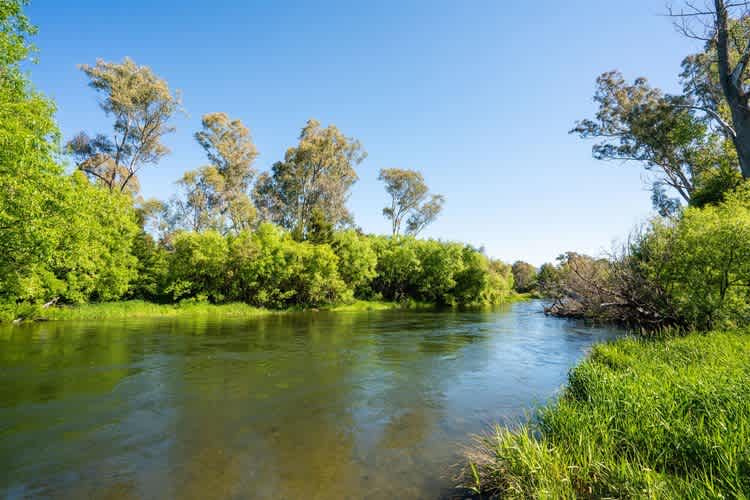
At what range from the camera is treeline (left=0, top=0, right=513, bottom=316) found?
15.3 metres

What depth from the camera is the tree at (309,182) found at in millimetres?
48062

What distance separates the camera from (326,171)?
161 feet

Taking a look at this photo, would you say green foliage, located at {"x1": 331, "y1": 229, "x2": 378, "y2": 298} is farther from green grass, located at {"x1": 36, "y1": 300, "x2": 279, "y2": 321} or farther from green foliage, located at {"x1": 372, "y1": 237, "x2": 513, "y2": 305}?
green grass, located at {"x1": 36, "y1": 300, "x2": 279, "y2": 321}

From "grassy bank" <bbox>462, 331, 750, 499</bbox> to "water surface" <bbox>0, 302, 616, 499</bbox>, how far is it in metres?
1.24

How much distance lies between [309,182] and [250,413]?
142ft

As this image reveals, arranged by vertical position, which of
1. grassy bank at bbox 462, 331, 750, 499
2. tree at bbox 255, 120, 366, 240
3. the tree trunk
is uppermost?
tree at bbox 255, 120, 366, 240

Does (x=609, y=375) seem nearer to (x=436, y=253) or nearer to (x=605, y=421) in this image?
(x=605, y=421)

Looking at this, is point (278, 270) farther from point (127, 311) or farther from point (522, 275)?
point (522, 275)

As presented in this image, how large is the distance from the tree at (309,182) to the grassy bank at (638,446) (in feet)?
141

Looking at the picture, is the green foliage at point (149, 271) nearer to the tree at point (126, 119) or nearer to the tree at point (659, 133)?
the tree at point (126, 119)

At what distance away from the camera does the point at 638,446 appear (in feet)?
15.5

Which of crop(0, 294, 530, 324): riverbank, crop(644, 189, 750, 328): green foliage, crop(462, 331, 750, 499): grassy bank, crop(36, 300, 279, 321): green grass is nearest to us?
crop(462, 331, 750, 499): grassy bank

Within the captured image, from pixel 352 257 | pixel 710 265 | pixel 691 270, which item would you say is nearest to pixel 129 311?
pixel 352 257

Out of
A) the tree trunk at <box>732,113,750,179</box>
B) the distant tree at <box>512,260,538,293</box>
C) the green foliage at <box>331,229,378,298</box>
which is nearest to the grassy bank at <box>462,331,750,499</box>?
the tree trunk at <box>732,113,750,179</box>
